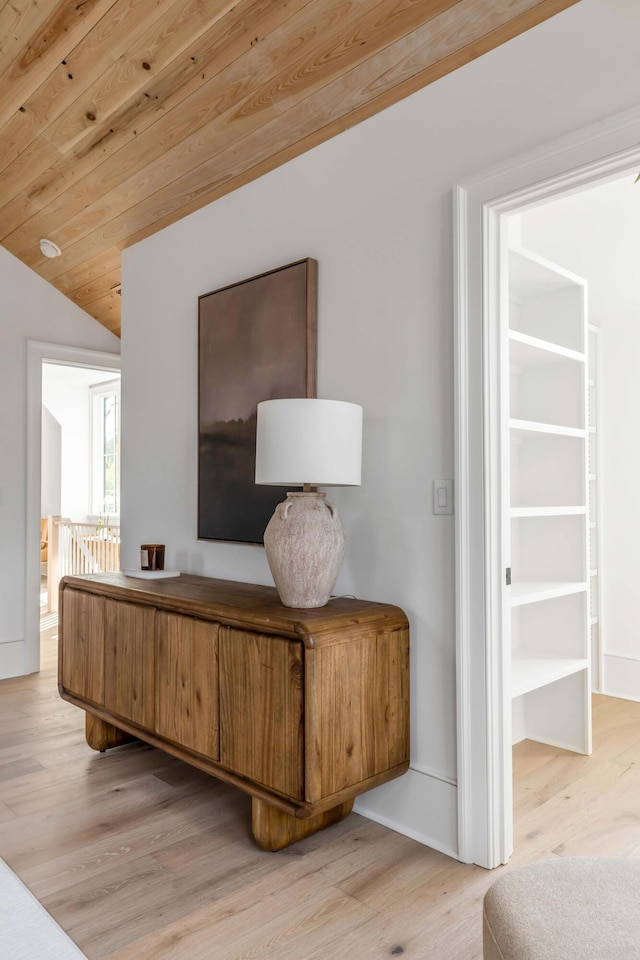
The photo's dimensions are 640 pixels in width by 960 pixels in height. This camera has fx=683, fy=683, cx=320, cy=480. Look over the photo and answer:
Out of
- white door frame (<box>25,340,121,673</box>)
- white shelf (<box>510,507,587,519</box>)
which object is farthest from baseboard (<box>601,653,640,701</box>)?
white door frame (<box>25,340,121,673</box>)

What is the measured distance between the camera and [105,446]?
7.82m

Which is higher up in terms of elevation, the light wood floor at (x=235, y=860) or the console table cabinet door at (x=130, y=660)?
the console table cabinet door at (x=130, y=660)

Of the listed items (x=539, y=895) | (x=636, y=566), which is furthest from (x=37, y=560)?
(x=539, y=895)

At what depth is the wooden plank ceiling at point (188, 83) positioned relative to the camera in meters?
2.18

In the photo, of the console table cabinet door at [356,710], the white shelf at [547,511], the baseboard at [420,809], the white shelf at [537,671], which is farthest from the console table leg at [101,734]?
the white shelf at [547,511]

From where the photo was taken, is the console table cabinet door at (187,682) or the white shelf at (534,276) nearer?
the console table cabinet door at (187,682)

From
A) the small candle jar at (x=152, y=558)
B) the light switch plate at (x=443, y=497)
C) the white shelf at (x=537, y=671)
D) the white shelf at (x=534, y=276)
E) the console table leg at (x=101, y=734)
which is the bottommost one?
the console table leg at (x=101, y=734)

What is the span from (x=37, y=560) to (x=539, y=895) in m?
3.95

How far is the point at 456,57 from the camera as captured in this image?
2172mm

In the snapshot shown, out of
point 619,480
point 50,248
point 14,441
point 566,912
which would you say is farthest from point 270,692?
point 50,248

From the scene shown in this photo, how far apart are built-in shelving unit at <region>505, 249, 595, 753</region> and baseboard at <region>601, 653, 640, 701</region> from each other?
0.88 m

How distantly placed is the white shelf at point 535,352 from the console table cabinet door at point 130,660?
1.76m

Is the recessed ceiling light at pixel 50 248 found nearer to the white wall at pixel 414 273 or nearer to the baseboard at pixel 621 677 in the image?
the white wall at pixel 414 273

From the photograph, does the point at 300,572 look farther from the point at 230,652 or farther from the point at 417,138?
the point at 417,138
